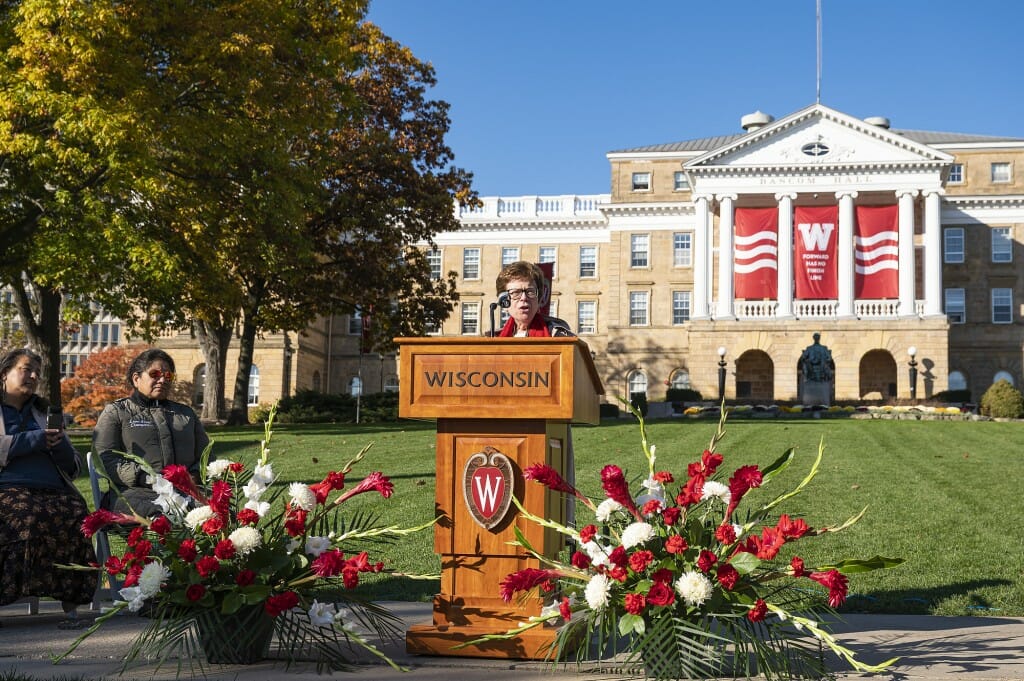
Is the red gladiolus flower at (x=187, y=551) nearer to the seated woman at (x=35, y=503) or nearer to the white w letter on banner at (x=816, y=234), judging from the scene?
the seated woman at (x=35, y=503)

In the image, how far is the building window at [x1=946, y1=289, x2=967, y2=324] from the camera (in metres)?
59.1

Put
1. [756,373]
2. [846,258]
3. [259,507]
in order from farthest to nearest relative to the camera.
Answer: [756,373]
[846,258]
[259,507]

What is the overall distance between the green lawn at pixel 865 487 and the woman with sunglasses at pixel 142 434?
1.93 metres

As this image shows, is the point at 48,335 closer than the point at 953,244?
Yes

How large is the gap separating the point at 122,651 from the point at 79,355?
61.2m

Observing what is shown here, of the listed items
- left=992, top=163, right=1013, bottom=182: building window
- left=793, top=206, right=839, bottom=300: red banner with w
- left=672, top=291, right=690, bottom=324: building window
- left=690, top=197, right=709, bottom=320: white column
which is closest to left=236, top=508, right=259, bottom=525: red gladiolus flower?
left=793, top=206, right=839, bottom=300: red banner with w

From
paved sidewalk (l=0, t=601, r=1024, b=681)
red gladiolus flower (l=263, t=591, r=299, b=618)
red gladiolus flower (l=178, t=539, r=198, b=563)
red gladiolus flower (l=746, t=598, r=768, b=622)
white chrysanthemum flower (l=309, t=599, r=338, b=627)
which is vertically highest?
red gladiolus flower (l=178, t=539, r=198, b=563)

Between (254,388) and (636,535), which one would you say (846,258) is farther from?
(636,535)

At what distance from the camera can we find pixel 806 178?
55156mm

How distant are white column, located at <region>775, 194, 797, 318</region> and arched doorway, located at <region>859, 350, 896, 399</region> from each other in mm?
5648

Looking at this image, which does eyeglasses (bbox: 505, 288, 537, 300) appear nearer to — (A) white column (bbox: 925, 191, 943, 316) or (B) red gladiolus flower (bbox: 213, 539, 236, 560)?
(B) red gladiolus flower (bbox: 213, 539, 236, 560)

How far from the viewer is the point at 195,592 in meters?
4.96

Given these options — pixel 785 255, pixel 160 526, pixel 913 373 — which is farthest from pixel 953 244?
pixel 160 526

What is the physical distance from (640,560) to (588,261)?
201 ft
